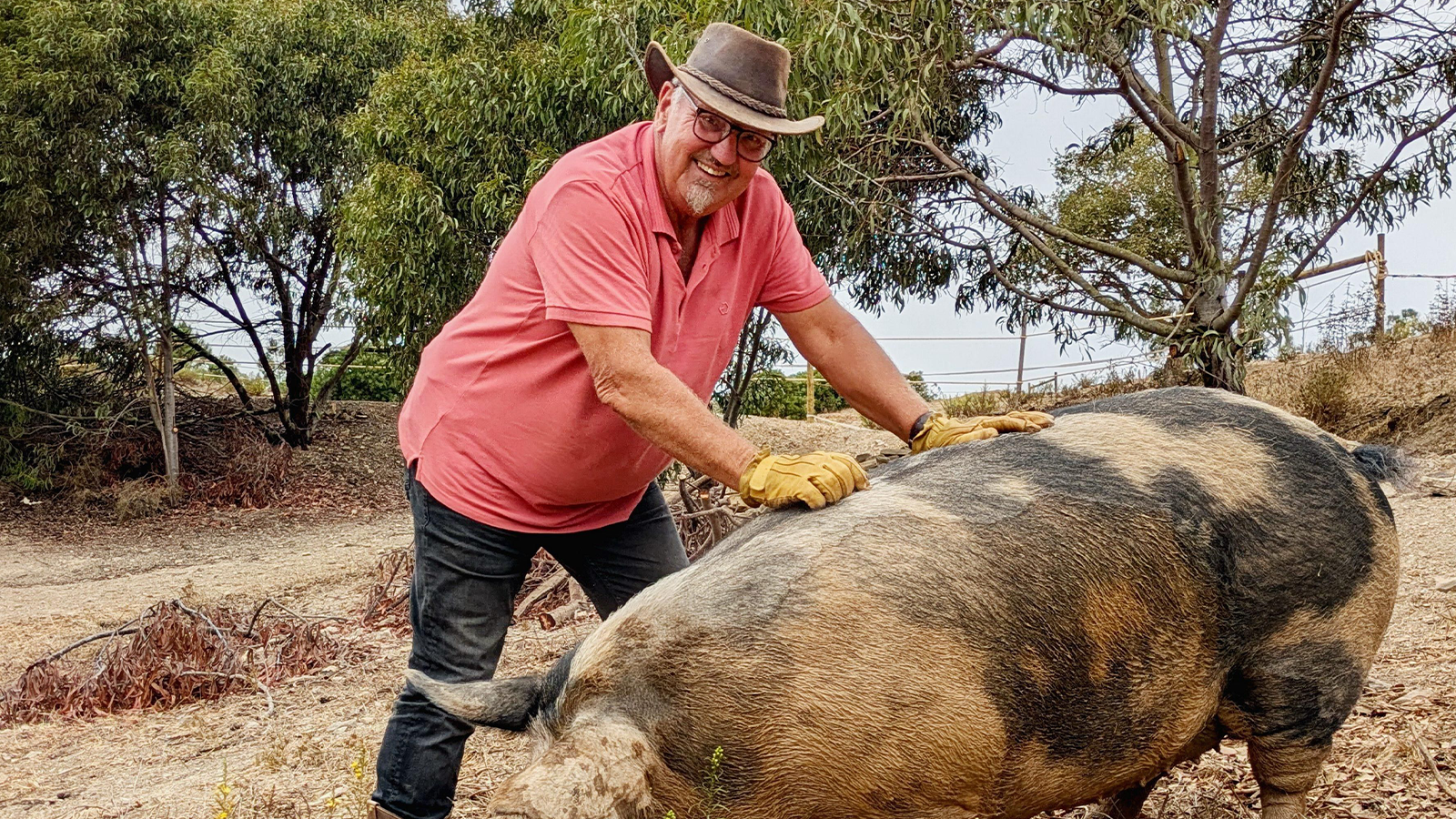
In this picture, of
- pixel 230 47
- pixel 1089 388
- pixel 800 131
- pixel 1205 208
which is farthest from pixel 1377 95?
pixel 230 47

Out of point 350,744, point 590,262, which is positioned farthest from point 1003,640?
point 350,744

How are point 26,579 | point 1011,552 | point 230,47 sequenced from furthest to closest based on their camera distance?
point 230,47
point 26,579
point 1011,552

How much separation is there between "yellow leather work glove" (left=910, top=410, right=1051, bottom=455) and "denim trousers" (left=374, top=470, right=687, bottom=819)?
0.77 meters

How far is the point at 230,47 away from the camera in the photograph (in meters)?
16.6

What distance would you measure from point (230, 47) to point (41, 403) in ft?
19.0

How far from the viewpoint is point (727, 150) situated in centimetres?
285

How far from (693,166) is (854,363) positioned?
77cm

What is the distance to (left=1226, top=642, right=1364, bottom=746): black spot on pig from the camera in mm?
2859

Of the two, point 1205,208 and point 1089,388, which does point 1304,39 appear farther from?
point 1089,388

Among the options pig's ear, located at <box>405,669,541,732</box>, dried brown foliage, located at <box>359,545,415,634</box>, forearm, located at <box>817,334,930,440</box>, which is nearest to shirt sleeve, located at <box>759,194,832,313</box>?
forearm, located at <box>817,334,930,440</box>

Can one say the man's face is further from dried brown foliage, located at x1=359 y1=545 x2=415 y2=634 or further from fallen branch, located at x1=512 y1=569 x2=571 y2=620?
dried brown foliage, located at x1=359 y1=545 x2=415 y2=634

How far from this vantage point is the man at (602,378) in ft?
8.77

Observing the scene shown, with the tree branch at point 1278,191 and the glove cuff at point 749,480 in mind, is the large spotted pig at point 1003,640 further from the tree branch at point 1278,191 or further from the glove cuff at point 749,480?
the tree branch at point 1278,191

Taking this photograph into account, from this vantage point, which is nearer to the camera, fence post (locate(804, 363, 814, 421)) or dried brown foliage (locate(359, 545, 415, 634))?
dried brown foliage (locate(359, 545, 415, 634))
